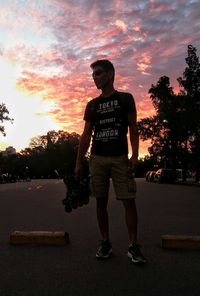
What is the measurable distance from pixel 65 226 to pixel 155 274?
14.6ft

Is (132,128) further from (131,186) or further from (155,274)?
(155,274)

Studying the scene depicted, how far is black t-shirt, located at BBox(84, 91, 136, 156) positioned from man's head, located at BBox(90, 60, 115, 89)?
0.16 metres

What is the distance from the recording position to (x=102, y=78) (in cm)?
608

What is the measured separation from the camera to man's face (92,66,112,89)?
6078 mm

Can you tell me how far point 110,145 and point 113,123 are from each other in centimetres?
24

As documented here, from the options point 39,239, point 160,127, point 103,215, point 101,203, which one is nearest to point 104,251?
point 103,215

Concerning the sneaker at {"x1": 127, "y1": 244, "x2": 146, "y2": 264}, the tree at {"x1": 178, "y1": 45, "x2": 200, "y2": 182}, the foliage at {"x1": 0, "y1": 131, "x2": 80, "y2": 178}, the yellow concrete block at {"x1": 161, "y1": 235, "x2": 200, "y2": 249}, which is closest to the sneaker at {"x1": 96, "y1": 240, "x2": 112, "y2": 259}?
the sneaker at {"x1": 127, "y1": 244, "x2": 146, "y2": 264}

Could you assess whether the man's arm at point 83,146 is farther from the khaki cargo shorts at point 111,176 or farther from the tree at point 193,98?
the tree at point 193,98

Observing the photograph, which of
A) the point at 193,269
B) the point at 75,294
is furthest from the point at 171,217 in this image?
the point at 75,294

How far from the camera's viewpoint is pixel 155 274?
5.11 metres

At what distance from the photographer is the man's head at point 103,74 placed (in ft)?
20.0

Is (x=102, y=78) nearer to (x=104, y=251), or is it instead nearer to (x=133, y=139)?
(x=133, y=139)

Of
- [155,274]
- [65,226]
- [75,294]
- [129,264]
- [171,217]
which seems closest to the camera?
[75,294]

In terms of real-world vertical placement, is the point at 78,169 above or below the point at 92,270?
above
